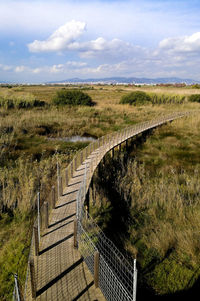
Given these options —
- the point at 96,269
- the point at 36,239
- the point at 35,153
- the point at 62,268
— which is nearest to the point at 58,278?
the point at 62,268

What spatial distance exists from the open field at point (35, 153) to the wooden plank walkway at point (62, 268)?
3.50 feet

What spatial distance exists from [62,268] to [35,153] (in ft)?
50.3

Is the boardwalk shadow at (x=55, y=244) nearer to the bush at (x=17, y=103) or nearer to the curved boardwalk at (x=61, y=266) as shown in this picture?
the curved boardwalk at (x=61, y=266)

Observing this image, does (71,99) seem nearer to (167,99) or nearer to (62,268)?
(167,99)

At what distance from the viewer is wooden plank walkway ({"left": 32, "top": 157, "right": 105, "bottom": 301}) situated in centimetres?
571

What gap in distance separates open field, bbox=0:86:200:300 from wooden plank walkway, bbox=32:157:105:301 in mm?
1066

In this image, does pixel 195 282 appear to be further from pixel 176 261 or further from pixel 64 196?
pixel 64 196

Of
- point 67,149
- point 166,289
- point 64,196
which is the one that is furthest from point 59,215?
point 67,149

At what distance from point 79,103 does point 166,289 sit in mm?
41416

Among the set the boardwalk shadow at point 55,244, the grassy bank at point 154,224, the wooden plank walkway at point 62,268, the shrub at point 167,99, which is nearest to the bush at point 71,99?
the shrub at point 167,99

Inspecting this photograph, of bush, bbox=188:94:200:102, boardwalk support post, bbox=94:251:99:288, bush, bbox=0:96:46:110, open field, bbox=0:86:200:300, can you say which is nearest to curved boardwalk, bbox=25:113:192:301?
boardwalk support post, bbox=94:251:99:288

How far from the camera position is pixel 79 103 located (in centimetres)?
4678

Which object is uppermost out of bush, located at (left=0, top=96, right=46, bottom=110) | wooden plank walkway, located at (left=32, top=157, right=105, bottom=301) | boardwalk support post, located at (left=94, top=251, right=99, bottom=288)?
bush, located at (left=0, top=96, right=46, bottom=110)

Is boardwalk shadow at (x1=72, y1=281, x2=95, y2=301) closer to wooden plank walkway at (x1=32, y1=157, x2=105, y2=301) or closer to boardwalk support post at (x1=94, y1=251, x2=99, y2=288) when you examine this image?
wooden plank walkway at (x1=32, y1=157, x2=105, y2=301)
